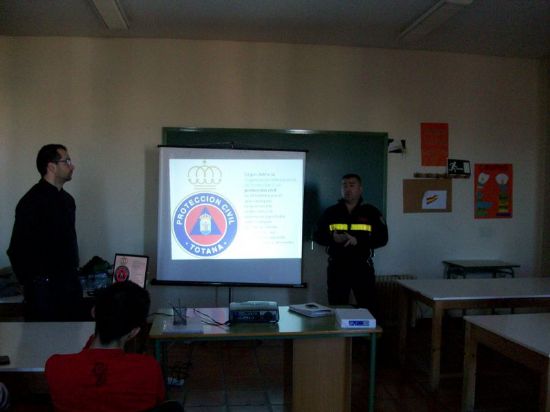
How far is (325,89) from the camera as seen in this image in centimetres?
454

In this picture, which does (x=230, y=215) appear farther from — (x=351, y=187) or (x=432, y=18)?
(x=432, y=18)

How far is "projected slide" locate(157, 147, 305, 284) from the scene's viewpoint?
3.91 m

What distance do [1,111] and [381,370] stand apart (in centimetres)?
401

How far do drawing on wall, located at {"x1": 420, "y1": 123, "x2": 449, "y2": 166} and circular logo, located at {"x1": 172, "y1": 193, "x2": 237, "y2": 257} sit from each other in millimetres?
2146

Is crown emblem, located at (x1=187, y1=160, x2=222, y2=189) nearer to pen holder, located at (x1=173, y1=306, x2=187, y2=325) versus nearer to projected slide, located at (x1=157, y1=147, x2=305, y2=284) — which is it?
projected slide, located at (x1=157, y1=147, x2=305, y2=284)

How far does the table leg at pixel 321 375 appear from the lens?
2.63 m

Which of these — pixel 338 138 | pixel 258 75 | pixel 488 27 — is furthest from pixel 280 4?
pixel 488 27

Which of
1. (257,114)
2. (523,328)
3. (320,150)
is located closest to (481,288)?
(523,328)

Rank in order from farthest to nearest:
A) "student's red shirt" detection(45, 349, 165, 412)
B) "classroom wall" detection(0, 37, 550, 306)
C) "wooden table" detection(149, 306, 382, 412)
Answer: "classroom wall" detection(0, 37, 550, 306), "wooden table" detection(149, 306, 382, 412), "student's red shirt" detection(45, 349, 165, 412)

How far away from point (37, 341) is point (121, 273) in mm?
948

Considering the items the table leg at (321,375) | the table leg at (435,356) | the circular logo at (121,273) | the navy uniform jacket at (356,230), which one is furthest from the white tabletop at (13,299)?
the table leg at (435,356)

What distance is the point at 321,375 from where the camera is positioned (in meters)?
2.64

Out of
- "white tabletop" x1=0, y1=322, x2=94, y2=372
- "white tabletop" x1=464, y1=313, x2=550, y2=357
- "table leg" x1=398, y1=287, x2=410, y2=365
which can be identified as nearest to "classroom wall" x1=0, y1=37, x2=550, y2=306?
"table leg" x1=398, y1=287, x2=410, y2=365

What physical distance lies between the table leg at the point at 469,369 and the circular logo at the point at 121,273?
218 cm
